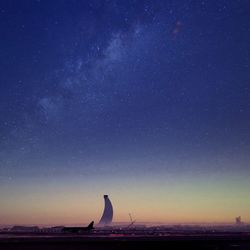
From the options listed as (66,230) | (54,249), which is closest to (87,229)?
(66,230)

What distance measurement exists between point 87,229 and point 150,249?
122 m

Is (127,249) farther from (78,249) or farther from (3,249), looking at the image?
(3,249)

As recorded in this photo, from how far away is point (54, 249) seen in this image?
1834 inches

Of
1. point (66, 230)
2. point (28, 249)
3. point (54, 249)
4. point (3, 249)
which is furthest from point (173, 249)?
point (66, 230)

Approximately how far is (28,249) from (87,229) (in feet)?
393

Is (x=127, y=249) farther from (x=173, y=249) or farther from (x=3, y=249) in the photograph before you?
(x=3, y=249)

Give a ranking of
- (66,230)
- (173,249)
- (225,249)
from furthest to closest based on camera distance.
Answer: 1. (66,230)
2. (225,249)
3. (173,249)

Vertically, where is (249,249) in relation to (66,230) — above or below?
below

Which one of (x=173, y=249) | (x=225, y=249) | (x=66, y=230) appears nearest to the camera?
(x=173, y=249)

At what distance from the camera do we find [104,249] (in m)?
46.1

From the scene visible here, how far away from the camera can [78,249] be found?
151 ft

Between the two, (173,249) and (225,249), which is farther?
(225,249)

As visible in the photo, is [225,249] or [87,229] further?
[87,229]

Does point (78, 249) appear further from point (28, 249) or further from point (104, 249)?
point (28, 249)
